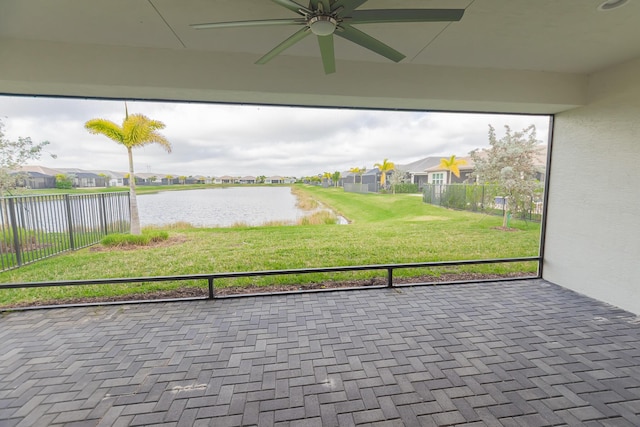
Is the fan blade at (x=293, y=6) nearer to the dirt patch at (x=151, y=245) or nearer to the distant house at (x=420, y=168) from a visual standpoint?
the distant house at (x=420, y=168)

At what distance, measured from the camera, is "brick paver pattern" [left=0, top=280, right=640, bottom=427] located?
5.54 ft

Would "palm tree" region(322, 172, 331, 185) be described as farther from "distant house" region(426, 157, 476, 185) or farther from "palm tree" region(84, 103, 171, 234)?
"palm tree" region(84, 103, 171, 234)

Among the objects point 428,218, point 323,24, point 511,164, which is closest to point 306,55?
point 323,24

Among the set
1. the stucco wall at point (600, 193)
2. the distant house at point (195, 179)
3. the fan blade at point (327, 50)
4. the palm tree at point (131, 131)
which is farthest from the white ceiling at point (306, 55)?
the distant house at point (195, 179)

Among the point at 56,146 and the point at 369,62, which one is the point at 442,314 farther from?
the point at 56,146

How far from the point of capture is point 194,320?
2838 millimetres

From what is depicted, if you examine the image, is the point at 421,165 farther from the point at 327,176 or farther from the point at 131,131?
the point at 131,131

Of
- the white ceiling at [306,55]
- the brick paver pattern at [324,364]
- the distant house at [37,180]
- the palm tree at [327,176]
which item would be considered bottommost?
the brick paver pattern at [324,364]

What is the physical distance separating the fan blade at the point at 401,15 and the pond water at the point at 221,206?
3.34 meters

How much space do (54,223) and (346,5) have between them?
4.82m

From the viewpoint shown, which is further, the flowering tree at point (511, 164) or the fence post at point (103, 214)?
the flowering tree at point (511, 164)

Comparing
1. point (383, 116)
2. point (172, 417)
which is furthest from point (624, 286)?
point (172, 417)

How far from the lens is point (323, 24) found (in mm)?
1544

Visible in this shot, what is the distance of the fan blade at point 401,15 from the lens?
1.46 m
